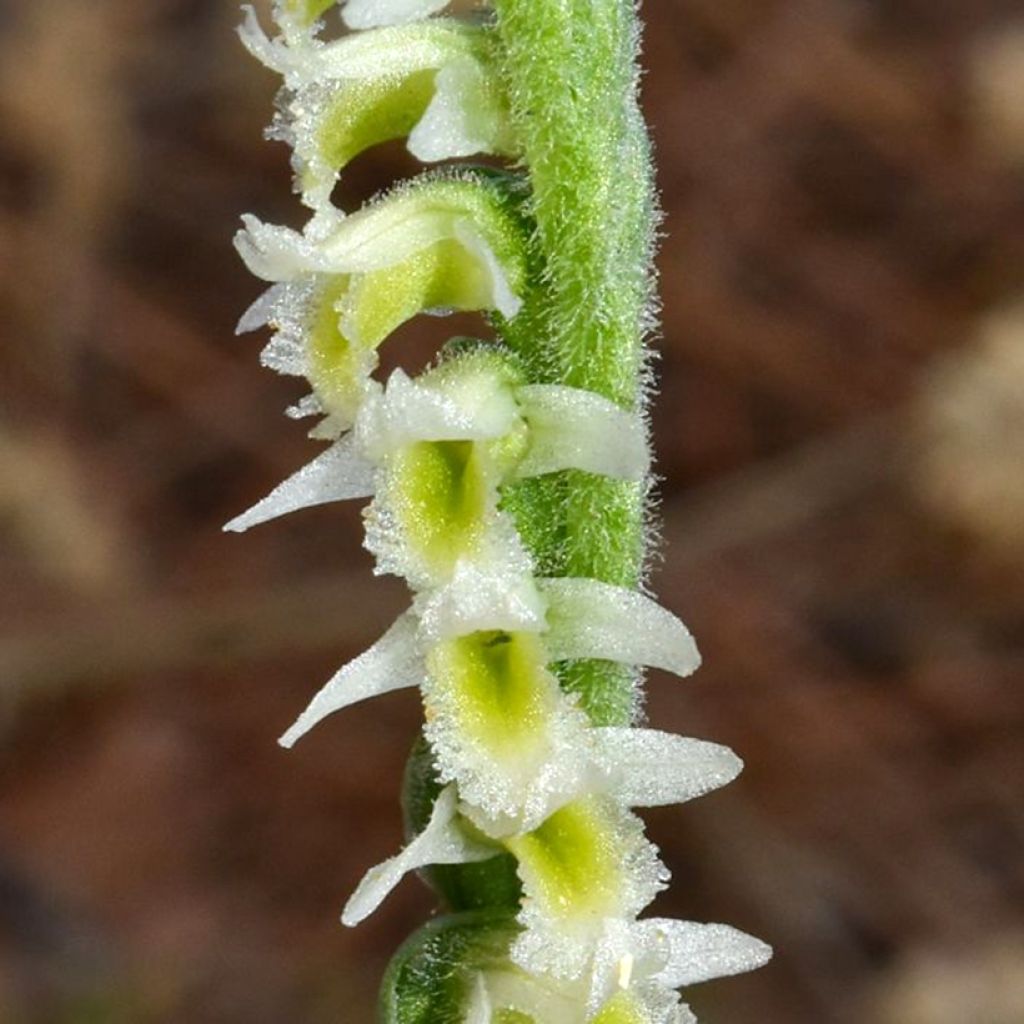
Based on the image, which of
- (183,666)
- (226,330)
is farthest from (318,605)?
(226,330)

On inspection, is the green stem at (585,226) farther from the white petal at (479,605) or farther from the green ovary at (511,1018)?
the green ovary at (511,1018)

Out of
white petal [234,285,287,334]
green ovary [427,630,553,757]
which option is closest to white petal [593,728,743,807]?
green ovary [427,630,553,757]

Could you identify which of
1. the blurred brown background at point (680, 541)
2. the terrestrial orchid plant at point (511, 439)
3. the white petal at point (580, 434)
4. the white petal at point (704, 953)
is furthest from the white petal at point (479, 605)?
the blurred brown background at point (680, 541)

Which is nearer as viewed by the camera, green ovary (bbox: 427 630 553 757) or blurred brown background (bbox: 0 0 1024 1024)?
green ovary (bbox: 427 630 553 757)

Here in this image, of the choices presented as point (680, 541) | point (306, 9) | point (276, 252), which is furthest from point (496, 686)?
point (680, 541)

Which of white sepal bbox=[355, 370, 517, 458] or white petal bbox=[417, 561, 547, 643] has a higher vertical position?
white sepal bbox=[355, 370, 517, 458]

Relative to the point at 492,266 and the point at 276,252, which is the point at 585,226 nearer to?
the point at 492,266

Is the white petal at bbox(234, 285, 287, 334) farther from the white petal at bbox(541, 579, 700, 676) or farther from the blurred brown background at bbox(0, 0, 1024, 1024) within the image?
the blurred brown background at bbox(0, 0, 1024, 1024)

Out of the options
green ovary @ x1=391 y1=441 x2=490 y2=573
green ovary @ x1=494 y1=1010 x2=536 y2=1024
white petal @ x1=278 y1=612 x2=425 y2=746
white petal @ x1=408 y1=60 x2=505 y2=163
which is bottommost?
green ovary @ x1=494 y1=1010 x2=536 y2=1024
